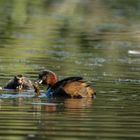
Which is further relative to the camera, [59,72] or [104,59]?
[104,59]

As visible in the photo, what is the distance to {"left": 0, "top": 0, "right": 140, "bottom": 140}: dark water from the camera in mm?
11812

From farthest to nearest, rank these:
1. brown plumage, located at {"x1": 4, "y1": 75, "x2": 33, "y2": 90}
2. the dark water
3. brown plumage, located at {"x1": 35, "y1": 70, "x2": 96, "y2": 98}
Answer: brown plumage, located at {"x1": 4, "y1": 75, "x2": 33, "y2": 90}, brown plumage, located at {"x1": 35, "y1": 70, "x2": 96, "y2": 98}, the dark water

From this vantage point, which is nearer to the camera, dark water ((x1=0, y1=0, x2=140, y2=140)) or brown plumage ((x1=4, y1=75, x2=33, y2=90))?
dark water ((x1=0, y1=0, x2=140, y2=140))

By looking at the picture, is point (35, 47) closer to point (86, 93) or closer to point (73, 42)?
point (73, 42)

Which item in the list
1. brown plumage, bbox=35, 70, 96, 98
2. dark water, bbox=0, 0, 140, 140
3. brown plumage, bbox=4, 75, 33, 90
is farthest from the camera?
brown plumage, bbox=4, 75, 33, 90

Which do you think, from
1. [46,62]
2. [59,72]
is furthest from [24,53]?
[59,72]

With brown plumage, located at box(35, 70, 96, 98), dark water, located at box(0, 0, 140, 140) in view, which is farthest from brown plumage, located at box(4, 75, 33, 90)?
brown plumage, located at box(35, 70, 96, 98)

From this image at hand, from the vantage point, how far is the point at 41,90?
16766mm

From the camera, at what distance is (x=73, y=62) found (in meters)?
21.8

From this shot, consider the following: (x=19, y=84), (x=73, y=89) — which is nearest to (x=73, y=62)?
(x=19, y=84)

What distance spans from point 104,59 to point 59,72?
387 centimetres

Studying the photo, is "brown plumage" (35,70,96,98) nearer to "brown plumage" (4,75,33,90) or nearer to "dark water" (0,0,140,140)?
"dark water" (0,0,140,140)

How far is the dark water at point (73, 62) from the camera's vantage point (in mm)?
11812

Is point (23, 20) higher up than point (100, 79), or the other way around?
point (23, 20)
